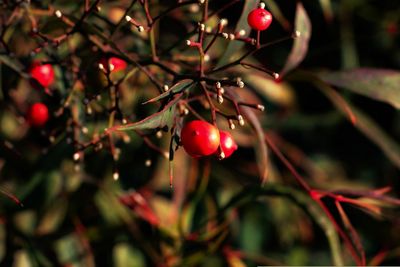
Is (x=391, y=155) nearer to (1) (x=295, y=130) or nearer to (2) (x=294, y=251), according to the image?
(2) (x=294, y=251)

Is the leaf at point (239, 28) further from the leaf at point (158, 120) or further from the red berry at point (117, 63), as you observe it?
the leaf at point (158, 120)

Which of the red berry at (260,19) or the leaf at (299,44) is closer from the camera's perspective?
the red berry at (260,19)

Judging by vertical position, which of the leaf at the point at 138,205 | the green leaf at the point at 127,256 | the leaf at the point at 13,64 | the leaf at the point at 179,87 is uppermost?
the leaf at the point at 13,64

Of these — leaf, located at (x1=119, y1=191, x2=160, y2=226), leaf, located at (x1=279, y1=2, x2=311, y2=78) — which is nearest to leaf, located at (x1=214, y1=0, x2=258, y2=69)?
leaf, located at (x1=279, y1=2, x2=311, y2=78)

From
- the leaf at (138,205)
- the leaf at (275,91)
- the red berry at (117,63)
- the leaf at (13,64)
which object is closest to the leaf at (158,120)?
the red berry at (117,63)

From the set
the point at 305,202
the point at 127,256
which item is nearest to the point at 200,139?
the point at 305,202

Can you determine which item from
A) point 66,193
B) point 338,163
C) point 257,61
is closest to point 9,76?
point 66,193
